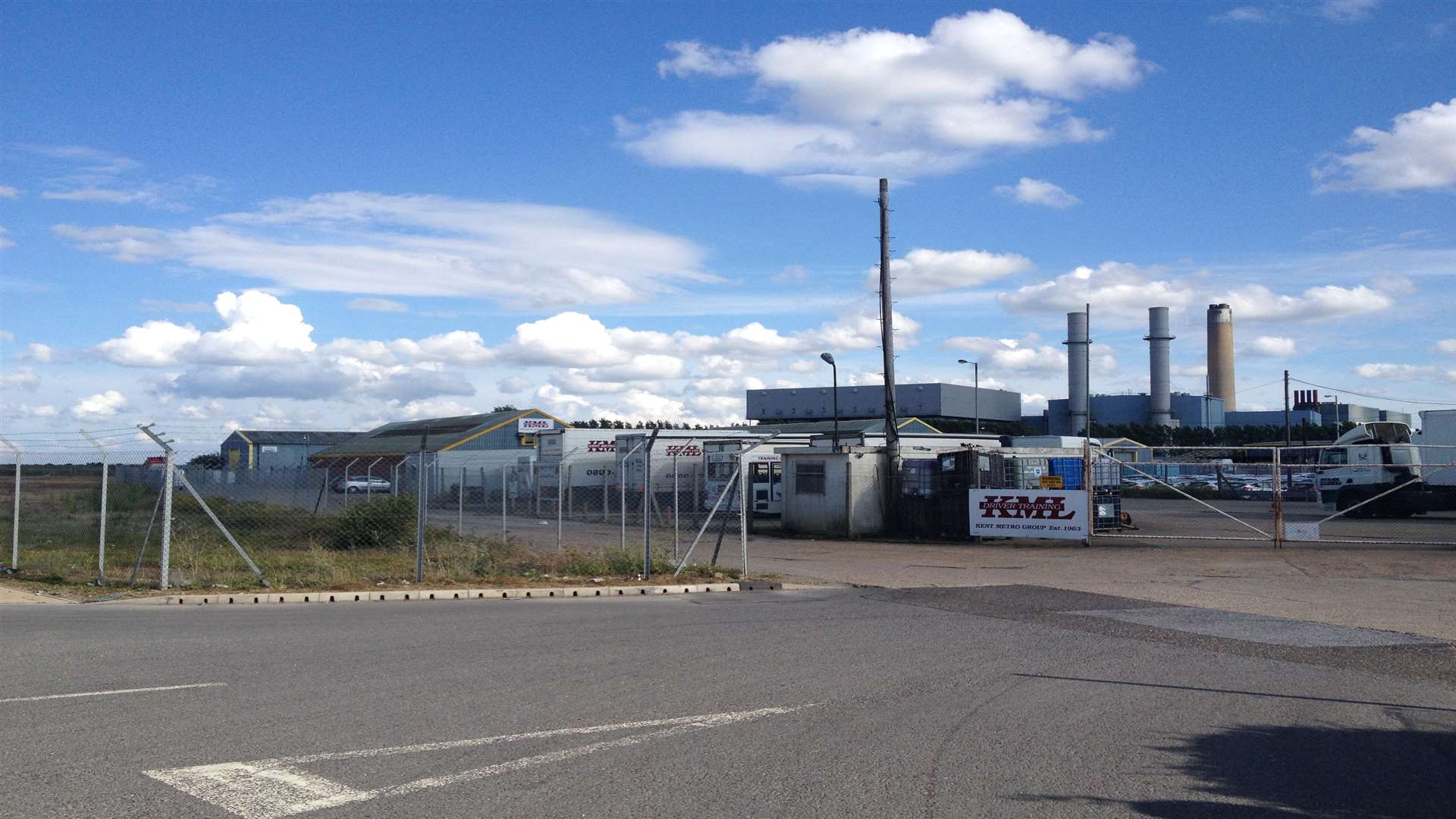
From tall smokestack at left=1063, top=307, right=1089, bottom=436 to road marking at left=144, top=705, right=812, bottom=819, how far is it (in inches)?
3197

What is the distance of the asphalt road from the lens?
602 centimetres

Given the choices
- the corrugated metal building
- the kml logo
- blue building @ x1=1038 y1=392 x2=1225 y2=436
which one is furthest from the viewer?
blue building @ x1=1038 y1=392 x2=1225 y2=436

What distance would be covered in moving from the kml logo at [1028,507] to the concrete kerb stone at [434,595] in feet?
36.2

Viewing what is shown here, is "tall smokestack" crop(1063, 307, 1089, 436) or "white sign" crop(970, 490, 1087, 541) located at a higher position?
"tall smokestack" crop(1063, 307, 1089, 436)

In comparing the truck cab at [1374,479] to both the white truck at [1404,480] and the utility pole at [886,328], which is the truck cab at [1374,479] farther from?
the utility pole at [886,328]

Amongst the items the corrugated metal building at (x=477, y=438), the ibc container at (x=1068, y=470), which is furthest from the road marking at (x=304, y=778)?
→ the corrugated metal building at (x=477, y=438)

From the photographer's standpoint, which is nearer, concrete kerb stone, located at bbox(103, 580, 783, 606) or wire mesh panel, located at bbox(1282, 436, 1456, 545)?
concrete kerb stone, located at bbox(103, 580, 783, 606)

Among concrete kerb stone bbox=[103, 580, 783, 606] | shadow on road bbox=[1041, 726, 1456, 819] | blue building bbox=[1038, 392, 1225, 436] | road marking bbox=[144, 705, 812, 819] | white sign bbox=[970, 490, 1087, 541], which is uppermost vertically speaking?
blue building bbox=[1038, 392, 1225, 436]

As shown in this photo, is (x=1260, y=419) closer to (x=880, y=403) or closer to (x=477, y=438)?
(x=880, y=403)

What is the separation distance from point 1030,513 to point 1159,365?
219 feet

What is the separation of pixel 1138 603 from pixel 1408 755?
8.65m

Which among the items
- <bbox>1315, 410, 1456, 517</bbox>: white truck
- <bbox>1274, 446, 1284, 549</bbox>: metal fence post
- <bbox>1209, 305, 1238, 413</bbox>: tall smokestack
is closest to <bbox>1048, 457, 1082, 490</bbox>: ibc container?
<bbox>1274, 446, 1284, 549</bbox>: metal fence post

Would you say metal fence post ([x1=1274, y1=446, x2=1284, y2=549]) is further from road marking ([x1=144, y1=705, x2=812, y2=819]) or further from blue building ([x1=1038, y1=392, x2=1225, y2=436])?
blue building ([x1=1038, y1=392, x2=1225, y2=436])

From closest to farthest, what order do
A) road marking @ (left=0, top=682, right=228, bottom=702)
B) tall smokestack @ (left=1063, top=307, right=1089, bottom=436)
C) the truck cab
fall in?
road marking @ (left=0, top=682, right=228, bottom=702), the truck cab, tall smokestack @ (left=1063, top=307, right=1089, bottom=436)
